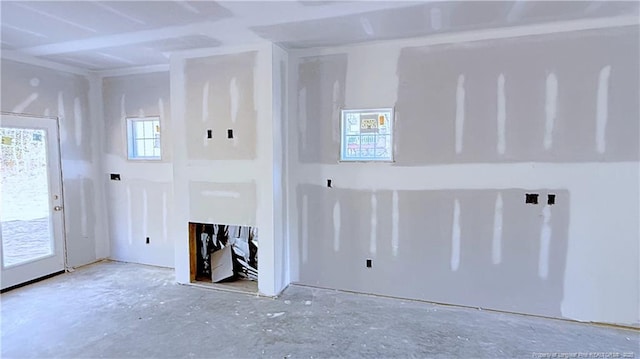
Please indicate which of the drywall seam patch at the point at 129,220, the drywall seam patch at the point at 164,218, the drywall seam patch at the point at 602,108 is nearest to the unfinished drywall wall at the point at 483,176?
the drywall seam patch at the point at 602,108

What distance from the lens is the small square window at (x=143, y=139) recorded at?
487 cm

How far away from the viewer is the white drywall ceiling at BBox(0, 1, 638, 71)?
2.68 m

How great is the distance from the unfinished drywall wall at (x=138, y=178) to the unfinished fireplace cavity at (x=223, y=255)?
661 millimetres

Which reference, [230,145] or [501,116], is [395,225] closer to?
[501,116]

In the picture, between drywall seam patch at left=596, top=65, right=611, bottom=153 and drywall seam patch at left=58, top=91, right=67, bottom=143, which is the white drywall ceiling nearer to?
drywall seam patch at left=596, top=65, right=611, bottom=153

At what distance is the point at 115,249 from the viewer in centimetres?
519

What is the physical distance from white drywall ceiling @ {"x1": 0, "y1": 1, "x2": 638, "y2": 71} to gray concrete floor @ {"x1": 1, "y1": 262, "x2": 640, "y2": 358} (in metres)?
2.68

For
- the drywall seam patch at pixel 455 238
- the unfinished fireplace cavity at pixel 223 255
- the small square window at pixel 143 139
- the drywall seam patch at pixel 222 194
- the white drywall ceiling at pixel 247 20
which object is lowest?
the unfinished fireplace cavity at pixel 223 255

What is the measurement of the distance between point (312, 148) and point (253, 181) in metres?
0.76

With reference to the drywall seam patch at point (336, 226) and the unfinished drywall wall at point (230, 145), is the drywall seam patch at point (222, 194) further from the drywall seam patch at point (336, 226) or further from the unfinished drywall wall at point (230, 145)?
the drywall seam patch at point (336, 226)

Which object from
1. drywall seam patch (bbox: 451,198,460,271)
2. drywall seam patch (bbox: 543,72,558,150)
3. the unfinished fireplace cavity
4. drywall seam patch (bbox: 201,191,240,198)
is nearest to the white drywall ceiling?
drywall seam patch (bbox: 543,72,558,150)

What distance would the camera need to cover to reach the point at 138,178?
16.2 ft

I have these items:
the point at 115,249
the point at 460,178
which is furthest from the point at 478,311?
the point at 115,249

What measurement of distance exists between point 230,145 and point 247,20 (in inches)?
55.6
